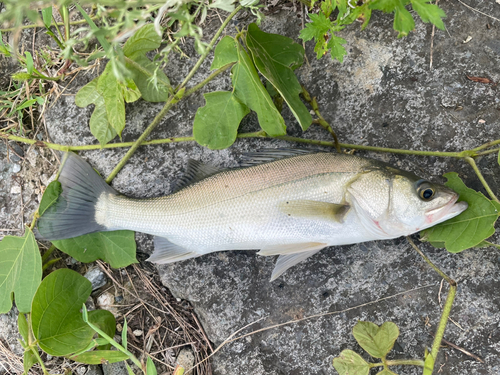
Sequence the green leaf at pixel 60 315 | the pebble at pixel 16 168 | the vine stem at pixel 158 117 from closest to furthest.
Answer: the green leaf at pixel 60 315 < the vine stem at pixel 158 117 < the pebble at pixel 16 168

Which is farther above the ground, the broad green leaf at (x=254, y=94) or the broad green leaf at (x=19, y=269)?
the broad green leaf at (x=254, y=94)

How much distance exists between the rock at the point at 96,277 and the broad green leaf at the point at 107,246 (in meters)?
0.22

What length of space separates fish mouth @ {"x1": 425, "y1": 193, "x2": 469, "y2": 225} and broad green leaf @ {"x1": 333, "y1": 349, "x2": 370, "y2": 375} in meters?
1.01

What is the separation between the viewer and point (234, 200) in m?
2.58

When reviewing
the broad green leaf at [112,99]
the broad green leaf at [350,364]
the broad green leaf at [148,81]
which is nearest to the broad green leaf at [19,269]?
the broad green leaf at [112,99]

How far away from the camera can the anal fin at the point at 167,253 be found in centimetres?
277

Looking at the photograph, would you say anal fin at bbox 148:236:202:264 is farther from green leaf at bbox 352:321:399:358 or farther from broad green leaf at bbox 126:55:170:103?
green leaf at bbox 352:321:399:358

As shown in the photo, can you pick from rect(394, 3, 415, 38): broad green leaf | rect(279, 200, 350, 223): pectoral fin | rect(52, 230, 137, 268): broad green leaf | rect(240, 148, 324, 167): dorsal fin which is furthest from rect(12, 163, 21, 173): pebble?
rect(394, 3, 415, 38): broad green leaf

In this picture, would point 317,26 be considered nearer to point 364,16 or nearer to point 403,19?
point 364,16

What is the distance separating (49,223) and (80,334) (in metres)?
0.82

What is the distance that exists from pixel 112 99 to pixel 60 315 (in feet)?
5.04

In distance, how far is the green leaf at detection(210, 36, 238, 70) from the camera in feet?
7.98

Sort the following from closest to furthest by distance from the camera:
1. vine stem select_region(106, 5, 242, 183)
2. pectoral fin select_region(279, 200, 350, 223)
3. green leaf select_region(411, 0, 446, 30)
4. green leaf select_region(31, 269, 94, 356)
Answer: green leaf select_region(411, 0, 446, 30) → pectoral fin select_region(279, 200, 350, 223) → green leaf select_region(31, 269, 94, 356) → vine stem select_region(106, 5, 242, 183)

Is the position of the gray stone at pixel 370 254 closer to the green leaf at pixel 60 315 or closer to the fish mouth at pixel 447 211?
the fish mouth at pixel 447 211
